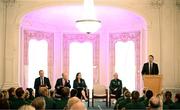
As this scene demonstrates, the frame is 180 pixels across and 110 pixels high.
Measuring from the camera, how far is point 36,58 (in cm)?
1529

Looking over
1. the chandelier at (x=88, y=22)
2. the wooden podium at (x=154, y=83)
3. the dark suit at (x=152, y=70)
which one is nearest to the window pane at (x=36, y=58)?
the chandelier at (x=88, y=22)

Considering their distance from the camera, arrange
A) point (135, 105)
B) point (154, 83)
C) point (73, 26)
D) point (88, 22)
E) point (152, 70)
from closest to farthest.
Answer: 1. point (135, 105)
2. point (154, 83)
3. point (152, 70)
4. point (88, 22)
5. point (73, 26)

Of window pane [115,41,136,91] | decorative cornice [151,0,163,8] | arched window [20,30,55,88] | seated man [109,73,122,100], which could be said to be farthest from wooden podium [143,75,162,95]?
arched window [20,30,55,88]

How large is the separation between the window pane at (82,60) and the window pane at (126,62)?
47.1 inches

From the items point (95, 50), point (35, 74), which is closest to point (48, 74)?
point (35, 74)

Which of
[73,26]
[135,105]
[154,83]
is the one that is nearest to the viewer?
[135,105]

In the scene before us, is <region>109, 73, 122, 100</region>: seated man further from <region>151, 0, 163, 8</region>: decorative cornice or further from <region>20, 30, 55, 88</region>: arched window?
<region>20, 30, 55, 88</region>: arched window

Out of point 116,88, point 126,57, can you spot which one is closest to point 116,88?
point 116,88

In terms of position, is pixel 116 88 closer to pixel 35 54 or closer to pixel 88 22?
pixel 88 22

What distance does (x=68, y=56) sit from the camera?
15883mm

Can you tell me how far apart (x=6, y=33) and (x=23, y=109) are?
921cm

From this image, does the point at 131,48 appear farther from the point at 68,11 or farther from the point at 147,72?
the point at 147,72

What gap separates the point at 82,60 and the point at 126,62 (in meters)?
1.95

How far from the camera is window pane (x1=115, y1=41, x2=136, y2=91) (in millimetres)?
15078
